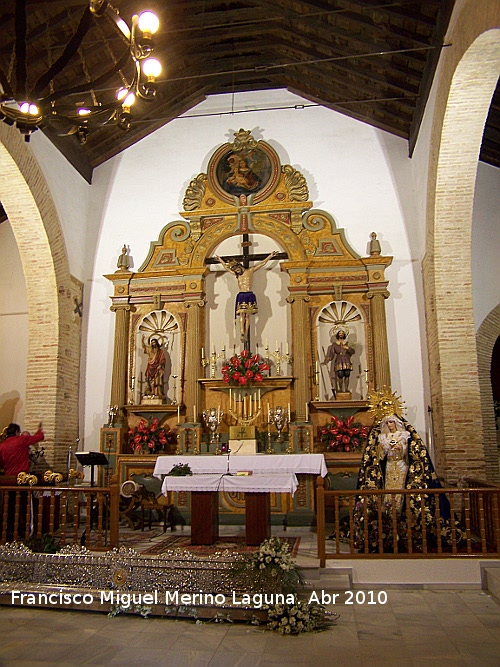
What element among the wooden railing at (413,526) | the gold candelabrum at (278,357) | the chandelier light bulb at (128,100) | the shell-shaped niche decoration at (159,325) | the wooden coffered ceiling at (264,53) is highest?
the wooden coffered ceiling at (264,53)

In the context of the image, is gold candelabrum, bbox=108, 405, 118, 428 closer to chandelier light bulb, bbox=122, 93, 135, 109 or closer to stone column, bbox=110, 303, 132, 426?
stone column, bbox=110, 303, 132, 426

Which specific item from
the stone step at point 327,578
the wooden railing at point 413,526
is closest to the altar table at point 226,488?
the wooden railing at point 413,526

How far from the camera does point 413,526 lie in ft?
22.6

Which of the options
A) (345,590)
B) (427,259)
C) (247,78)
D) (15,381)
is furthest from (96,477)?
(247,78)

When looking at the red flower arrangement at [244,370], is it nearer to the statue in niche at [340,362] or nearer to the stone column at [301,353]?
the stone column at [301,353]

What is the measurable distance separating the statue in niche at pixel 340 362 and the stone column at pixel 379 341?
451 mm

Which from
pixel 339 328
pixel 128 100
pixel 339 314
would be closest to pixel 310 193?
pixel 339 314

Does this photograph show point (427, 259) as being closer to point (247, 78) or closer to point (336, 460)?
point (336, 460)

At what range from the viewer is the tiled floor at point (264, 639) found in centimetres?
436

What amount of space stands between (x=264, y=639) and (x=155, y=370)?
6648 millimetres

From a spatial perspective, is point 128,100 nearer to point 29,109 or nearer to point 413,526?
point 29,109

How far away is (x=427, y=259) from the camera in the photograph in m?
9.91

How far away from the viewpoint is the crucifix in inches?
424

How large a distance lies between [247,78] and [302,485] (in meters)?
7.71
